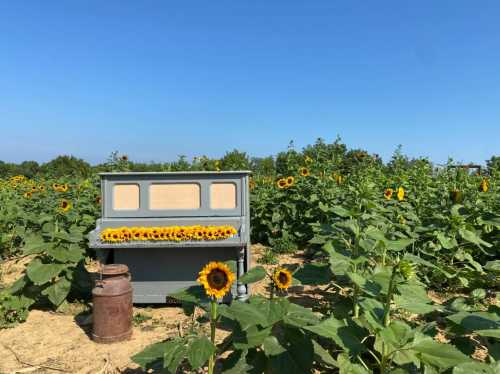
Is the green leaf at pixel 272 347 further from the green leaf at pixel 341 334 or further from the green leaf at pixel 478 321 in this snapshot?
the green leaf at pixel 478 321

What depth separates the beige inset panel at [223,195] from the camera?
4.46m

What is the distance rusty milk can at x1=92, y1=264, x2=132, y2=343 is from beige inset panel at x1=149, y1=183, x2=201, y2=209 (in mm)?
1115

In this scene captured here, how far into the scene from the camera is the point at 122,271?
11.5ft

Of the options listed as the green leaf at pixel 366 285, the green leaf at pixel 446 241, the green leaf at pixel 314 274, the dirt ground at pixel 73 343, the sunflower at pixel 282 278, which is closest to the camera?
the green leaf at pixel 366 285

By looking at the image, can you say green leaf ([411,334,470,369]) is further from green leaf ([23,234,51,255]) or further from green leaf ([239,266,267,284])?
green leaf ([23,234,51,255])

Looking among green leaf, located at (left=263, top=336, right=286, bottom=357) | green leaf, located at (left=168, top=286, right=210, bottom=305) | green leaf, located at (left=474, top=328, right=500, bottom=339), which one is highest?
green leaf, located at (left=474, top=328, right=500, bottom=339)

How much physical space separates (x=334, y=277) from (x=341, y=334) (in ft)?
4.42

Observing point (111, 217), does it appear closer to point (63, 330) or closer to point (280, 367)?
point (63, 330)

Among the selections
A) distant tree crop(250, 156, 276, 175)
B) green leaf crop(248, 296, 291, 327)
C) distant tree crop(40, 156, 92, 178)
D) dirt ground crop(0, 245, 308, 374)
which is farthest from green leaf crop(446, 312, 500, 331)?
distant tree crop(40, 156, 92, 178)

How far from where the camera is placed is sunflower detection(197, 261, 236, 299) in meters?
2.00

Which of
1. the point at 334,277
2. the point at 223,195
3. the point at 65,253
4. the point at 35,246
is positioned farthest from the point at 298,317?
the point at 35,246

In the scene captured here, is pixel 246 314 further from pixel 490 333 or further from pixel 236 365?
pixel 490 333

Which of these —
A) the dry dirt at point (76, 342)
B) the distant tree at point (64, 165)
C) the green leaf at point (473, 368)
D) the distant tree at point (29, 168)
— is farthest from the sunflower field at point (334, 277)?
the distant tree at point (29, 168)

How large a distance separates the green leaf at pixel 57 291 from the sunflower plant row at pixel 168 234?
611 mm
